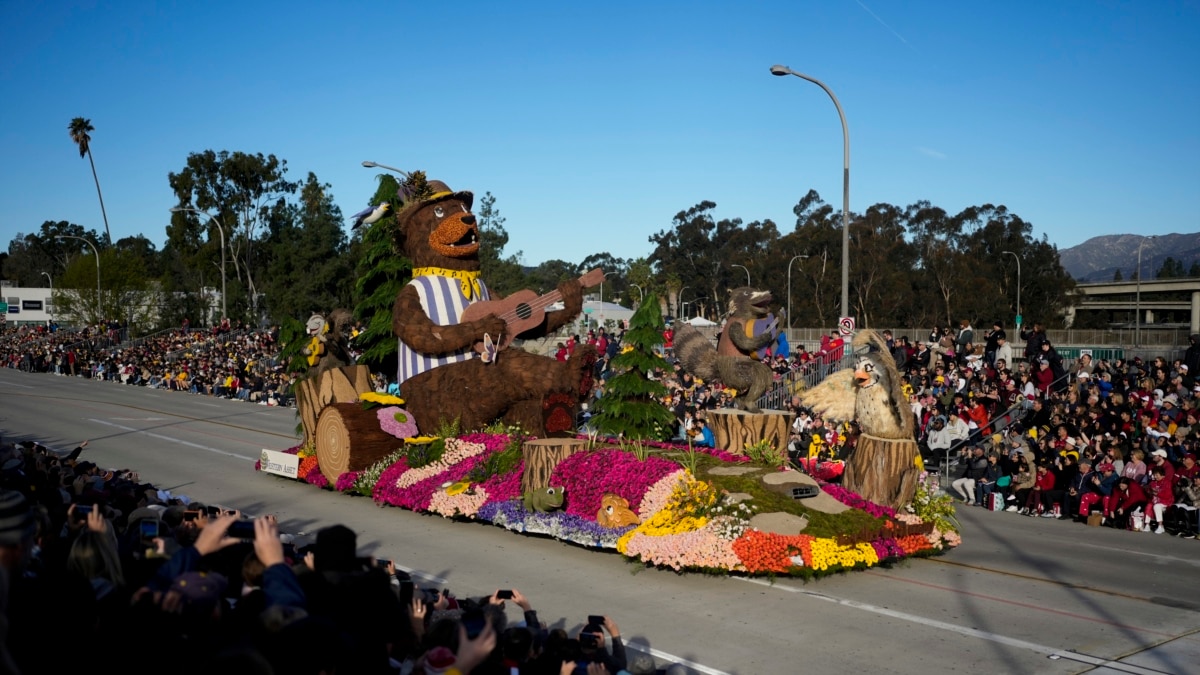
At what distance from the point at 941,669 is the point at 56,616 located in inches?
275

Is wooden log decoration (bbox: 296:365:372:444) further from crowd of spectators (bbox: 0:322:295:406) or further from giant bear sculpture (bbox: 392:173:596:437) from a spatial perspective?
crowd of spectators (bbox: 0:322:295:406)

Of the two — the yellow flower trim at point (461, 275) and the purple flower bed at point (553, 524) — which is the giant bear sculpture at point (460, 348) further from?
the purple flower bed at point (553, 524)

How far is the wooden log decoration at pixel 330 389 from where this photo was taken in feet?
58.6

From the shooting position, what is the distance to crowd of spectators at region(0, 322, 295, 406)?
3831 centimetres

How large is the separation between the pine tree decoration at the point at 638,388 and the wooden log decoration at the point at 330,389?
5083 mm

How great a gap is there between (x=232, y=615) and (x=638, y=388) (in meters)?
10.8

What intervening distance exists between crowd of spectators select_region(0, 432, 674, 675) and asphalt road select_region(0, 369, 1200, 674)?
3.63 m

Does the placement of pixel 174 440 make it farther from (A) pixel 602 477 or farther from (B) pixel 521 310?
(A) pixel 602 477

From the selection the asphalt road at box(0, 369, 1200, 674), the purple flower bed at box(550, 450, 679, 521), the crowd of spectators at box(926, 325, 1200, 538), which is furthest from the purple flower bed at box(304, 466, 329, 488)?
the crowd of spectators at box(926, 325, 1200, 538)

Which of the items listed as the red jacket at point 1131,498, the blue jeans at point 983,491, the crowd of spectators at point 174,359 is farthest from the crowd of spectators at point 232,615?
the crowd of spectators at point 174,359

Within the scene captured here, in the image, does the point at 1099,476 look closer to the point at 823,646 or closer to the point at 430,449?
the point at 823,646

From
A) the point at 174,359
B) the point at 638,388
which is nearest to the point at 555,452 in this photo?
the point at 638,388

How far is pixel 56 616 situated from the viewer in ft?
12.5

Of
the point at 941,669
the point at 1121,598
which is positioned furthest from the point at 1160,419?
the point at 941,669
